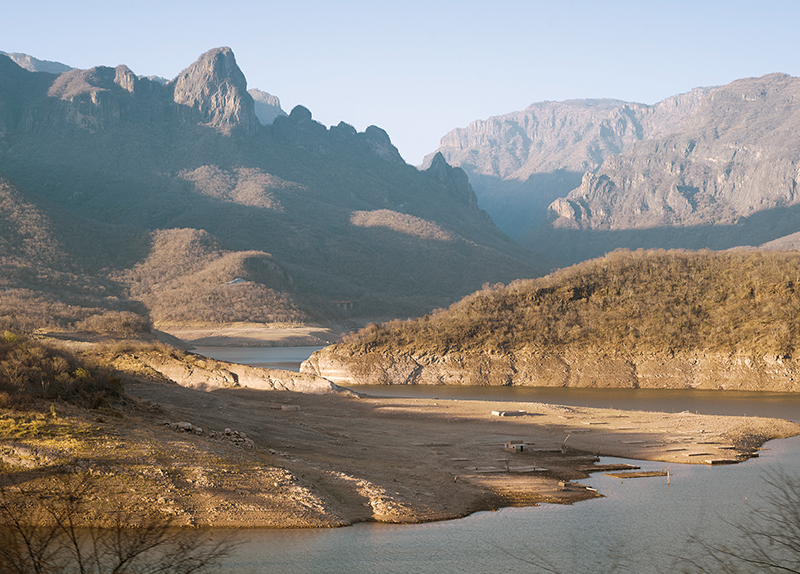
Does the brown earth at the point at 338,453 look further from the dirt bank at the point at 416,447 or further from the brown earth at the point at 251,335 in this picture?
the brown earth at the point at 251,335

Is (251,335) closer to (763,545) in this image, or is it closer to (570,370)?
(570,370)

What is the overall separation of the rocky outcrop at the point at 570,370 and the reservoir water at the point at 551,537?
24.9 meters

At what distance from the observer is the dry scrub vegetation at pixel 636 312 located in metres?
48.0

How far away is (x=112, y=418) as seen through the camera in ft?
67.9

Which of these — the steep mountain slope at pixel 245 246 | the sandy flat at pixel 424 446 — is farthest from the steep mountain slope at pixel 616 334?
the steep mountain slope at pixel 245 246

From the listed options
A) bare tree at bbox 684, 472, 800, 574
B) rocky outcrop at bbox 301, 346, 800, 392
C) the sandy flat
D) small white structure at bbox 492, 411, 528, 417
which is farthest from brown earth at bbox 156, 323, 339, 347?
bare tree at bbox 684, 472, 800, 574

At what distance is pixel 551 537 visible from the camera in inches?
634

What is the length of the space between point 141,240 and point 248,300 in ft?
131

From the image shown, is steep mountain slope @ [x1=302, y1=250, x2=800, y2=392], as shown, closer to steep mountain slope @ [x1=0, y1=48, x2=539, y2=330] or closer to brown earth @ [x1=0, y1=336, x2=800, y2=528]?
brown earth @ [x1=0, y1=336, x2=800, y2=528]

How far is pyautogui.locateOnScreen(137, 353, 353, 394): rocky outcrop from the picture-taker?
131 ft

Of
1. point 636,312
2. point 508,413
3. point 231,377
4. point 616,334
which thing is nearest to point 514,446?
point 508,413

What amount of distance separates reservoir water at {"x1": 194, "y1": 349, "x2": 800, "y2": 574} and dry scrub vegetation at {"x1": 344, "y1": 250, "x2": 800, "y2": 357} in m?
27.4

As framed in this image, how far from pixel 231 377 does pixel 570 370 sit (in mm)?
20959

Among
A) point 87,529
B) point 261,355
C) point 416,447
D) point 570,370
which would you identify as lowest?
point 261,355
